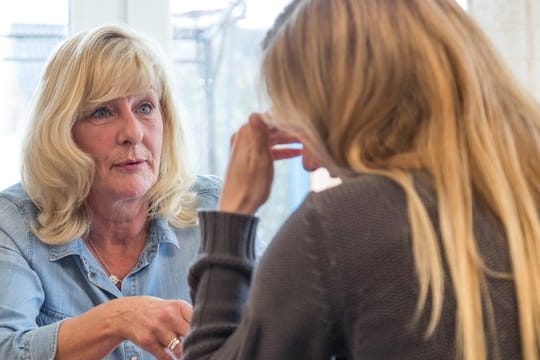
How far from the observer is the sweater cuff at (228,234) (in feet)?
3.68

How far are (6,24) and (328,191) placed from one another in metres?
1.49

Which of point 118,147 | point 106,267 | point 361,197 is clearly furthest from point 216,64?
point 361,197

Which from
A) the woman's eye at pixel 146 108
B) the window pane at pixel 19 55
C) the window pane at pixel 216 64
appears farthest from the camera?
the window pane at pixel 216 64

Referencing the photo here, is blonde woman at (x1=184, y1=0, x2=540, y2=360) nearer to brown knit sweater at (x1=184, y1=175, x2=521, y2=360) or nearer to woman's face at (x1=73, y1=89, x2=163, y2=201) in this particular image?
brown knit sweater at (x1=184, y1=175, x2=521, y2=360)

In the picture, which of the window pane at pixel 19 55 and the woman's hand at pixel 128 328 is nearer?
the woman's hand at pixel 128 328

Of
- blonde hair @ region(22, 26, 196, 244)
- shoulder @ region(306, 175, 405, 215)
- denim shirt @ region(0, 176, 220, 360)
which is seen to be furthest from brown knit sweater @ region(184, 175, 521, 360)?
blonde hair @ region(22, 26, 196, 244)

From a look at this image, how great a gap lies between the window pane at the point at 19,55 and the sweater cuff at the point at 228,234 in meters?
1.23

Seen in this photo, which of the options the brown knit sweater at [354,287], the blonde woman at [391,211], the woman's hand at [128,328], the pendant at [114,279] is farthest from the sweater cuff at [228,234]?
the pendant at [114,279]

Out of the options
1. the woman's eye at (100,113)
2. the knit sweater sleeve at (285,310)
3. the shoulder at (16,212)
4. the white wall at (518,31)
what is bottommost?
the shoulder at (16,212)

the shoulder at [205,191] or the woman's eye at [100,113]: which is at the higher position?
the woman's eye at [100,113]

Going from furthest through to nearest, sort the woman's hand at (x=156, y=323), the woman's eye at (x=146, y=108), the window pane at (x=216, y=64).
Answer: the window pane at (x=216, y=64) < the woman's eye at (x=146, y=108) < the woman's hand at (x=156, y=323)

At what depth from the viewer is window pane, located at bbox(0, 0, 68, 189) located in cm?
226

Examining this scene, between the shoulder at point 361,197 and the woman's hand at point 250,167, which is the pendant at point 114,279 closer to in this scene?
the woman's hand at point 250,167

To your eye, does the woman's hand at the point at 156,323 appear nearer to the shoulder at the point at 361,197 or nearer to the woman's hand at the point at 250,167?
the woman's hand at the point at 250,167
